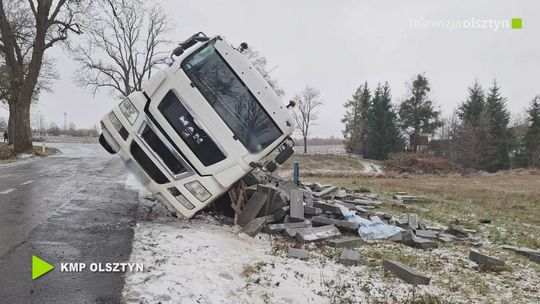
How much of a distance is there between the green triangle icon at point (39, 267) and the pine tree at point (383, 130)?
1866 inches

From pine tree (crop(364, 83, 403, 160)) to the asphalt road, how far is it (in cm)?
4319

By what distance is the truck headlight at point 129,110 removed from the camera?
7051 mm

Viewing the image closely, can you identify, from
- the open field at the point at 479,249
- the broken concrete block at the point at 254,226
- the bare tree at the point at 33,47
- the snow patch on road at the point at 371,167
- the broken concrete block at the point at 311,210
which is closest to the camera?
the open field at the point at 479,249

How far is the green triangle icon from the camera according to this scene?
13.7 ft

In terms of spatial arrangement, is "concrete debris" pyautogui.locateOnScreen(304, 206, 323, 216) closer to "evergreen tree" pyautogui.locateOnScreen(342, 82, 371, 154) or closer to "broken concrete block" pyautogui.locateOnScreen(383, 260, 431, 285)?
"broken concrete block" pyautogui.locateOnScreen(383, 260, 431, 285)

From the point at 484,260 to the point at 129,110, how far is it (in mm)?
6897

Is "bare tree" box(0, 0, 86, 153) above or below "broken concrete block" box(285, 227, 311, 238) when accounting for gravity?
above

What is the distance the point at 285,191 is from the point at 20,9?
26669mm

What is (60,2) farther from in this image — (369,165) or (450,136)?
(450,136)

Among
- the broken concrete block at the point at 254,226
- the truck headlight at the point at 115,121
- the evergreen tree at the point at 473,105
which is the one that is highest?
the evergreen tree at the point at 473,105

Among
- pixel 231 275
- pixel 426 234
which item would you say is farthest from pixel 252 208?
pixel 426 234

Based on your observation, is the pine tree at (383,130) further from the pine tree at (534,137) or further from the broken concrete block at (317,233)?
the broken concrete block at (317,233)

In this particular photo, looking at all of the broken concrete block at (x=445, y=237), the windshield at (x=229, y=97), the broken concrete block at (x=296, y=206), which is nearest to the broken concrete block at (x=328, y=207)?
the broken concrete block at (x=296, y=206)

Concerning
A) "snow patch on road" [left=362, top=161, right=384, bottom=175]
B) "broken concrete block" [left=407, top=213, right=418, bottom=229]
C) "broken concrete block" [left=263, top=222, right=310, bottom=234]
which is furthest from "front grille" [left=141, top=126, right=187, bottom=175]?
"snow patch on road" [left=362, top=161, right=384, bottom=175]
